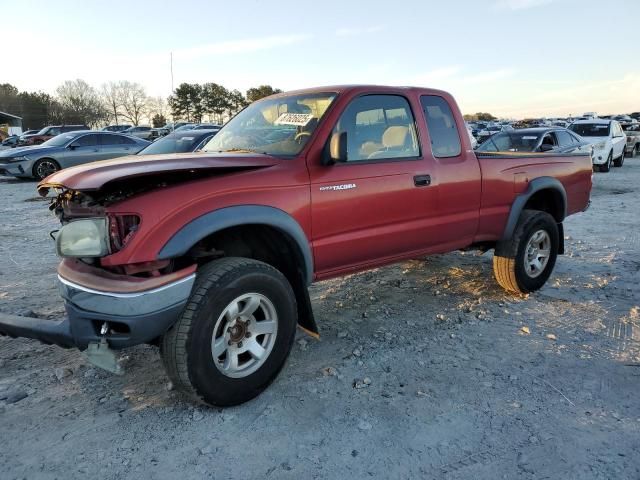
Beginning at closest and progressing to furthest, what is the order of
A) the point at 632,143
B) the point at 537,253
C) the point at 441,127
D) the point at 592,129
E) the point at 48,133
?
the point at 441,127, the point at 537,253, the point at 592,129, the point at 632,143, the point at 48,133

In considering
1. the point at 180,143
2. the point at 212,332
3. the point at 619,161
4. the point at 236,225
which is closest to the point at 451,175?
the point at 236,225

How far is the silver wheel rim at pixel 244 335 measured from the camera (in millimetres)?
2834

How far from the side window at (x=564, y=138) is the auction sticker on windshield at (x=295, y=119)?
10.8 m

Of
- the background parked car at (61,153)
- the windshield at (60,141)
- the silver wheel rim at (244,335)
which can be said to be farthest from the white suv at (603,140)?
the windshield at (60,141)

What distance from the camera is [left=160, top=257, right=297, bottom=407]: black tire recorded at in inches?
104

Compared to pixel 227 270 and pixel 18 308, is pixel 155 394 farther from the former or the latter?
pixel 18 308

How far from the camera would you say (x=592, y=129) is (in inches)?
686

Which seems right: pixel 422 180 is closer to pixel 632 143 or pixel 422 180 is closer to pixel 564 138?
pixel 564 138

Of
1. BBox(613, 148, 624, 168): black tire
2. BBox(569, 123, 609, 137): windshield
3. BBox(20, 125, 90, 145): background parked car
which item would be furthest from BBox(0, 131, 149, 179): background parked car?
BBox(613, 148, 624, 168): black tire

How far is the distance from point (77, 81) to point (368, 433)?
10348 cm

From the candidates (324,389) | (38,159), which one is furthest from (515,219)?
(38,159)

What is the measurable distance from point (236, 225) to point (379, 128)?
1.49 metres

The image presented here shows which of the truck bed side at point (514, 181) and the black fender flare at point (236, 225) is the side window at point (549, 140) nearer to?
the truck bed side at point (514, 181)

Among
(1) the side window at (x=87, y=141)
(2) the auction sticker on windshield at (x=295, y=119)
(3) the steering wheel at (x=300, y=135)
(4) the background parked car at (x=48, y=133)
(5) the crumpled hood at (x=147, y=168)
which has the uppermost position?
(4) the background parked car at (x=48, y=133)
